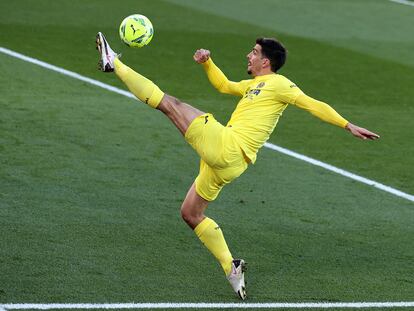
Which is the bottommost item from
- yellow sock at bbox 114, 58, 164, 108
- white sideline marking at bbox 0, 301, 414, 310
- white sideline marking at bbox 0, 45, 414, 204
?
white sideline marking at bbox 0, 45, 414, 204

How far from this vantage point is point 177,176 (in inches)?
520

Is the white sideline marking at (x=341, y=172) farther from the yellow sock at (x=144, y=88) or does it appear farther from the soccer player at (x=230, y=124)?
the yellow sock at (x=144, y=88)

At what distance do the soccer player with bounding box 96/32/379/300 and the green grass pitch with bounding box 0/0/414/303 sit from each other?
49cm

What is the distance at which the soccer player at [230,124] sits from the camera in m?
9.48

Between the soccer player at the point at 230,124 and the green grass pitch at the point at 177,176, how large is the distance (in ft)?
1.61

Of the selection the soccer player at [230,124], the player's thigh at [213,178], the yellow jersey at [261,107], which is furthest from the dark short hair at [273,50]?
the player's thigh at [213,178]

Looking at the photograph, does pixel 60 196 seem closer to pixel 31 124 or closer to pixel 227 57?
pixel 31 124

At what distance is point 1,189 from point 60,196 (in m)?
0.65

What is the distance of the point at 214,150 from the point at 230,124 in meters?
0.49

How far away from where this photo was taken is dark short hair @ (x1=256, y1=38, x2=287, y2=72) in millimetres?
9867

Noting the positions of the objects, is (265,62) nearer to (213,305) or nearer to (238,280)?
(238,280)

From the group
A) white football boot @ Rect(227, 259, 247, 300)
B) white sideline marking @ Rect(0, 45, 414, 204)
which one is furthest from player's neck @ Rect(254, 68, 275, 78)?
white sideline marking @ Rect(0, 45, 414, 204)

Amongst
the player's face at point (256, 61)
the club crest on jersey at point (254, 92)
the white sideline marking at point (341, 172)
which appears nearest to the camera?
the club crest on jersey at point (254, 92)

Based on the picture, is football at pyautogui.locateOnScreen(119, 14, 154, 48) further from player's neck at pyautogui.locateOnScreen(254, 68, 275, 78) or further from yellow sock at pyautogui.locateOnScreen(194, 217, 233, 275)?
yellow sock at pyautogui.locateOnScreen(194, 217, 233, 275)
